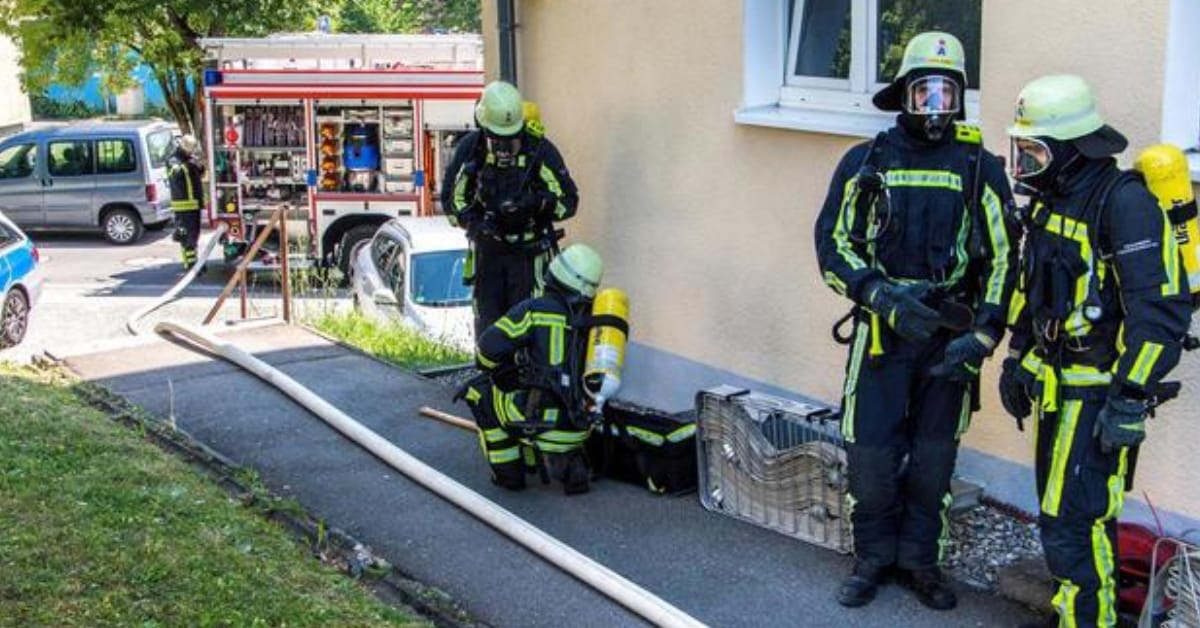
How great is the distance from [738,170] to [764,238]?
1.31ft

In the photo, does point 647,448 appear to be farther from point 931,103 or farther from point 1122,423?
point 1122,423

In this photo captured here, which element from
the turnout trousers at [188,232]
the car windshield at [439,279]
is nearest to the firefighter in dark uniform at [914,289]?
the car windshield at [439,279]

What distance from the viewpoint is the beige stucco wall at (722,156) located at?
17.4ft

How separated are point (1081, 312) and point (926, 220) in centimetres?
79

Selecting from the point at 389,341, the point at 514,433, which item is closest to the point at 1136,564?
the point at 514,433

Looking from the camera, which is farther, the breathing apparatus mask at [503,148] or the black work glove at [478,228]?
the black work glove at [478,228]

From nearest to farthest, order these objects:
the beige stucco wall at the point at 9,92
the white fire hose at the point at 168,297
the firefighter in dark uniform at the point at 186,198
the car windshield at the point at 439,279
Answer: the car windshield at the point at 439,279 → the white fire hose at the point at 168,297 → the firefighter in dark uniform at the point at 186,198 → the beige stucco wall at the point at 9,92

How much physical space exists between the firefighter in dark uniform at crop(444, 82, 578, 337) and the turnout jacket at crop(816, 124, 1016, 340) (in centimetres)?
276

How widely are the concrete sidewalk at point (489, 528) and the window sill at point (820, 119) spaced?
1.83m

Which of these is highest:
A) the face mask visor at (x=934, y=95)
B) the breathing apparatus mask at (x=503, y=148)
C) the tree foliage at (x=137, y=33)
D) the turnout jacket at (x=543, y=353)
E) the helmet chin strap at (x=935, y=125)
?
the tree foliage at (x=137, y=33)

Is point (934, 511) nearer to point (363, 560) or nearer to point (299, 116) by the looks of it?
point (363, 560)

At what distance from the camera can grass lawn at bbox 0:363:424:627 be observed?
4.92m

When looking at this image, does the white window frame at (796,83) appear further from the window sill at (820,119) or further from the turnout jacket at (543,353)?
the turnout jacket at (543,353)

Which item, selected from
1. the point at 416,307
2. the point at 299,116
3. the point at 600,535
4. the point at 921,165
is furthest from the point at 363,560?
the point at 299,116
